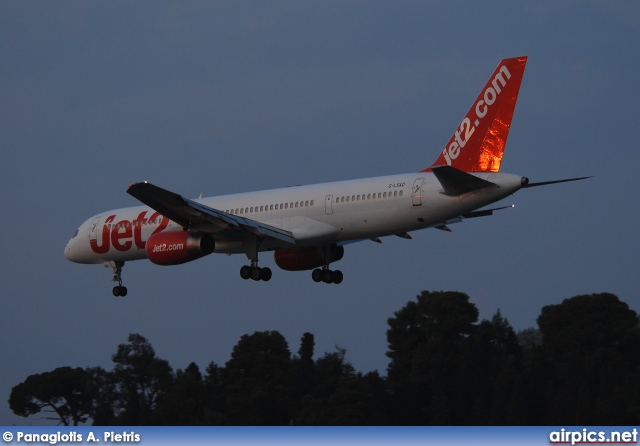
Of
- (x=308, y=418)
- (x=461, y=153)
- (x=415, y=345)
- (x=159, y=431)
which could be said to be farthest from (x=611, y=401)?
(x=159, y=431)

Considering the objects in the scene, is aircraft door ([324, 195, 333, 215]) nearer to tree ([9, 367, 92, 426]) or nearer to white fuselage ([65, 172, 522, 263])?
white fuselage ([65, 172, 522, 263])

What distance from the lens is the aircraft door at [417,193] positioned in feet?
186

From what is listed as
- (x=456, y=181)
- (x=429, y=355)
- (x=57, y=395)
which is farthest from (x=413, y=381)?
(x=456, y=181)

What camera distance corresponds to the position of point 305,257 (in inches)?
2554

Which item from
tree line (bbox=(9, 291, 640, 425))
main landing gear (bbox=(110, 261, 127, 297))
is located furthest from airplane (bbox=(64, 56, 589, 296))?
tree line (bbox=(9, 291, 640, 425))

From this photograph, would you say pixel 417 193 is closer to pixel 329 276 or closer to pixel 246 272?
pixel 246 272

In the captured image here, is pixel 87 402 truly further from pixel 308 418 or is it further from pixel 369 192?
pixel 369 192

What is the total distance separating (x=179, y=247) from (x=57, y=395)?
48.0m

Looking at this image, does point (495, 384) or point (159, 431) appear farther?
point (495, 384)

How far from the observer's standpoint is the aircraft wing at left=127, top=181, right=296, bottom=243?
190 ft

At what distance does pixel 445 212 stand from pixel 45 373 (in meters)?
57.8

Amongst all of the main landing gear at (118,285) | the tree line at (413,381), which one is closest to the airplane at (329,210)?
the main landing gear at (118,285)

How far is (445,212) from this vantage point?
Answer: 2219 inches

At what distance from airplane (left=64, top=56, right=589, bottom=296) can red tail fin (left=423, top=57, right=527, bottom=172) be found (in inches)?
1.5
